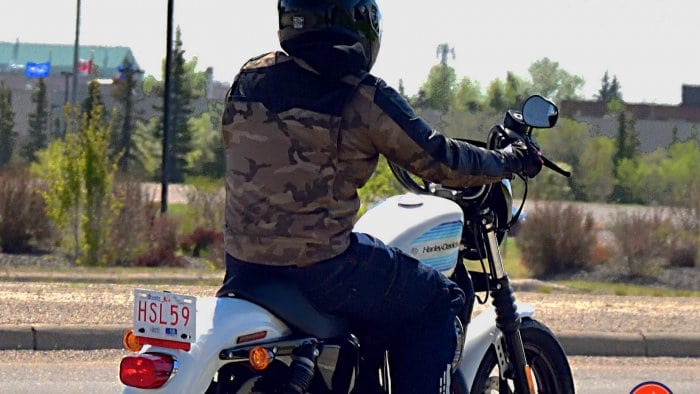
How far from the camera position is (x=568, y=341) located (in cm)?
1012

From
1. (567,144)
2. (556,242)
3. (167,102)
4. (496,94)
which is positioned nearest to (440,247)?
(556,242)

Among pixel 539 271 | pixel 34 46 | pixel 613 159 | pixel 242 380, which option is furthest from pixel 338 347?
pixel 34 46

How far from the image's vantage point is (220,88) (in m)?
67.7

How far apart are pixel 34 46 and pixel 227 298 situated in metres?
139

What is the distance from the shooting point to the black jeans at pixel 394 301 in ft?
14.2

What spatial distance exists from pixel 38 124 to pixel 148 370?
2133 inches

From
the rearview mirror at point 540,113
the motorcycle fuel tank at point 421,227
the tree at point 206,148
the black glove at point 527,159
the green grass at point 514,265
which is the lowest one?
the green grass at point 514,265

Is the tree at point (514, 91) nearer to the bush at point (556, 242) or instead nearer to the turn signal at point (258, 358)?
the bush at point (556, 242)

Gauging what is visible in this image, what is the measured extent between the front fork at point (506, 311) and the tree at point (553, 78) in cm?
4125

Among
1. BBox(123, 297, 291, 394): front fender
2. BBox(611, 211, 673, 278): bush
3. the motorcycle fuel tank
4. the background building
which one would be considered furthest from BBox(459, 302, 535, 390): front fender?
the background building

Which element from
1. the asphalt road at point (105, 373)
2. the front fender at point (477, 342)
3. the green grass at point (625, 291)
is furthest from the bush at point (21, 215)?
the front fender at point (477, 342)

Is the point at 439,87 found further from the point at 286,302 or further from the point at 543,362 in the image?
the point at 286,302

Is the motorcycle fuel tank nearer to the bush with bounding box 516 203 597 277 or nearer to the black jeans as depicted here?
the black jeans

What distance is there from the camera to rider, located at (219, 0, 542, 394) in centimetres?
428
